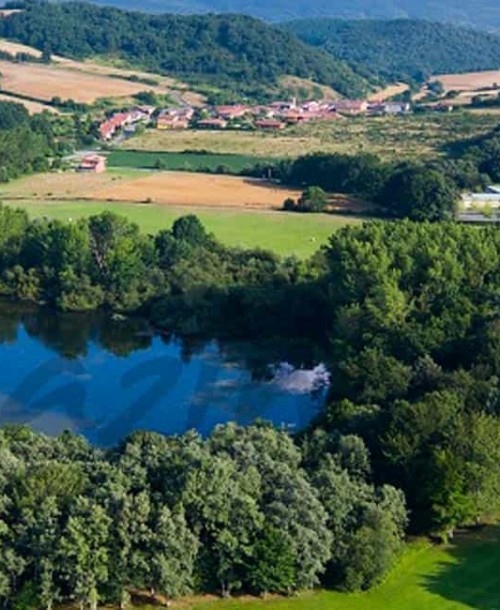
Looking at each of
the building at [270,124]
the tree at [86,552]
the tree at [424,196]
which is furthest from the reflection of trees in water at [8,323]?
the building at [270,124]

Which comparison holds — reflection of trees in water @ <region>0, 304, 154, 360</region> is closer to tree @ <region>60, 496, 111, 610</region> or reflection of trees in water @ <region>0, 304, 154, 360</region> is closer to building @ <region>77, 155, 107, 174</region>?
tree @ <region>60, 496, 111, 610</region>

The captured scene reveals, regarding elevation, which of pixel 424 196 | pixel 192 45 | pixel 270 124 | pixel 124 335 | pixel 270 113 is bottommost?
pixel 124 335

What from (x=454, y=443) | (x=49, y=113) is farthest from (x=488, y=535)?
(x=49, y=113)

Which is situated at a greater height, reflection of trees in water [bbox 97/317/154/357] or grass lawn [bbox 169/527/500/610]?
reflection of trees in water [bbox 97/317/154/357]

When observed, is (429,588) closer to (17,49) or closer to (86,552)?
(86,552)
